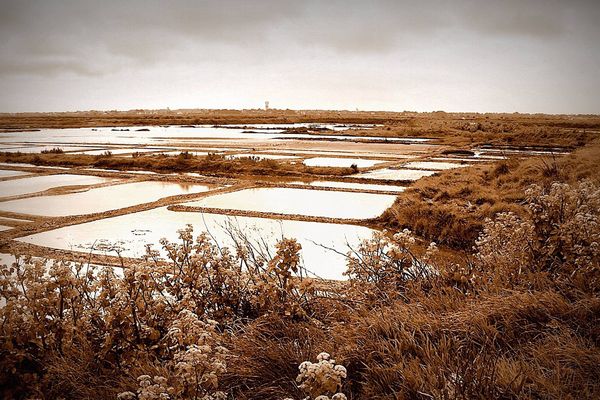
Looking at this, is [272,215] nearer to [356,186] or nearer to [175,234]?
[175,234]

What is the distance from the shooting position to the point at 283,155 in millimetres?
21422

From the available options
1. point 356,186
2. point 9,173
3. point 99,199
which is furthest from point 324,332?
point 9,173

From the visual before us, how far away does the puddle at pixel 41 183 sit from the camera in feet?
43.3

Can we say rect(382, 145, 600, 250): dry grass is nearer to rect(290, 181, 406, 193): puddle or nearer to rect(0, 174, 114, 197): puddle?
rect(290, 181, 406, 193): puddle

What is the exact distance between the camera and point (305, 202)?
11.3 m

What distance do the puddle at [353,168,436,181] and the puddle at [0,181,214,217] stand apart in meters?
5.65

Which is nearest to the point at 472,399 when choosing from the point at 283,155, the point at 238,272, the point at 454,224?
the point at 238,272

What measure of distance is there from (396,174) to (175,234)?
938 centimetres

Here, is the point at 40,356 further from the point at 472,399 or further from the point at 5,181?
the point at 5,181

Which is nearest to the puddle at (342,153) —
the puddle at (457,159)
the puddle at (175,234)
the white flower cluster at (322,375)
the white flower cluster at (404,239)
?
the puddle at (457,159)

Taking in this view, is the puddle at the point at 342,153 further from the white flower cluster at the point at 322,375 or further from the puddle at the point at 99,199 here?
the white flower cluster at the point at 322,375

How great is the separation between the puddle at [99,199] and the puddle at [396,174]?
565 cm

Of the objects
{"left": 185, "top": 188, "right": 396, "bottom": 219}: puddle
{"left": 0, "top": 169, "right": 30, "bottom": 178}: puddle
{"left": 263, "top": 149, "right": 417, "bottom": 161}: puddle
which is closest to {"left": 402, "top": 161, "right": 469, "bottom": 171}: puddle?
{"left": 263, "top": 149, "right": 417, "bottom": 161}: puddle

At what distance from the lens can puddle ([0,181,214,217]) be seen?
1047 cm
